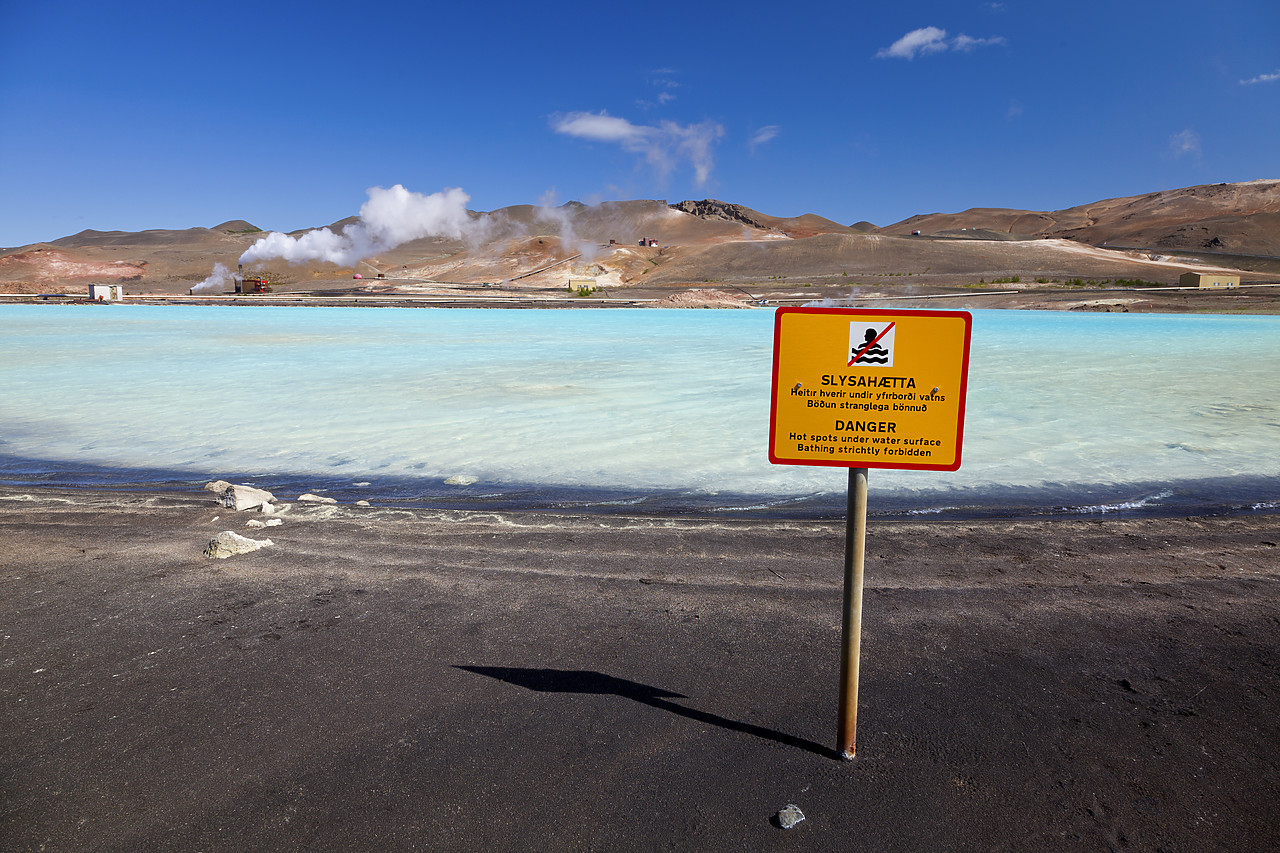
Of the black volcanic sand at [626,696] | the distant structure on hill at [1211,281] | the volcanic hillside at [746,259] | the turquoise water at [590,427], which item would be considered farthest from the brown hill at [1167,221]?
the black volcanic sand at [626,696]

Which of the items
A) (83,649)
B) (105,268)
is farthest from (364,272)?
(83,649)

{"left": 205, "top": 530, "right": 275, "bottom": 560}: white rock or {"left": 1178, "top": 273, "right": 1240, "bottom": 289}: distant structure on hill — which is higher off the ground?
{"left": 1178, "top": 273, "right": 1240, "bottom": 289}: distant structure on hill

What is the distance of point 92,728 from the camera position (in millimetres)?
2441

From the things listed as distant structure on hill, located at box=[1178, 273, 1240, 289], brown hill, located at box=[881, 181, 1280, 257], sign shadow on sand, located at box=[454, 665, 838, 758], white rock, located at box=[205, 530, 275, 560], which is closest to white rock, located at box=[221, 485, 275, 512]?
white rock, located at box=[205, 530, 275, 560]

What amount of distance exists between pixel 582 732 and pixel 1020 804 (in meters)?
1.32

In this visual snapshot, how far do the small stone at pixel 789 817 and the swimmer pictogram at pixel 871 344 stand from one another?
1267 mm

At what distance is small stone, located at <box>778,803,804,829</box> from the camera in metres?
2.06

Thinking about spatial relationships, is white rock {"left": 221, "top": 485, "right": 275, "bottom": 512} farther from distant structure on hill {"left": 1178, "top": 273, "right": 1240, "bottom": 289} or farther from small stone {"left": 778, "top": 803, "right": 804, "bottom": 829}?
distant structure on hill {"left": 1178, "top": 273, "right": 1240, "bottom": 289}

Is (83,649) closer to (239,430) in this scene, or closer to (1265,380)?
(239,430)

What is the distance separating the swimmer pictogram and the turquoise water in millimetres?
3355

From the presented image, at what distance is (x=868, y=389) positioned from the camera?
217 centimetres

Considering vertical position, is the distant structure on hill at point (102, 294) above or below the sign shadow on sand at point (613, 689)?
above

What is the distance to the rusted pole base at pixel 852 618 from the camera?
2258 mm

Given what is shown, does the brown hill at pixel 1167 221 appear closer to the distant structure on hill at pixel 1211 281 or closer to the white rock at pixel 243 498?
the distant structure on hill at pixel 1211 281
